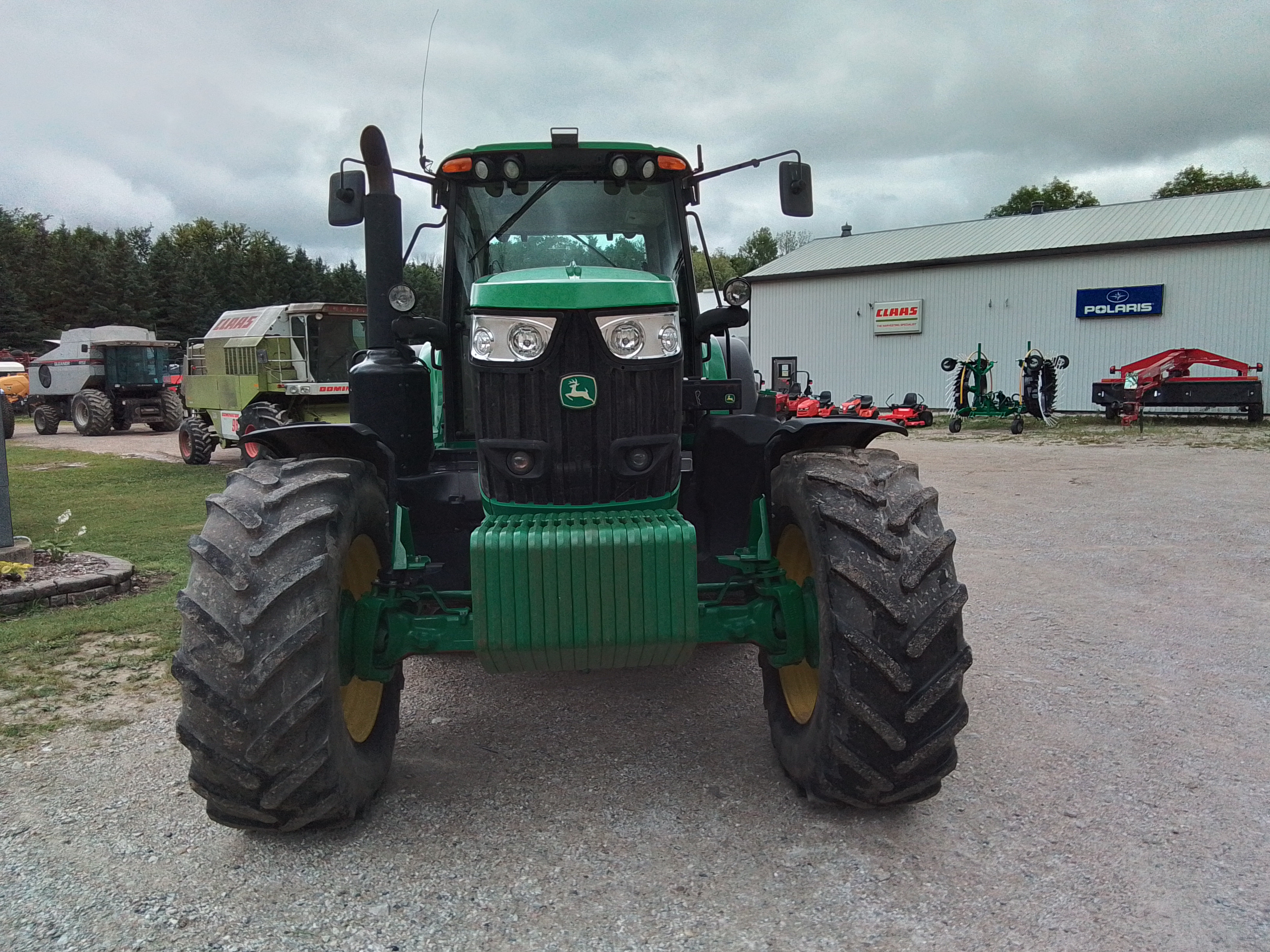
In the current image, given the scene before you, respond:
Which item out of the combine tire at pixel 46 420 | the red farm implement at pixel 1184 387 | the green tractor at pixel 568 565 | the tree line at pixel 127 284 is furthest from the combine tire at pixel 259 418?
the tree line at pixel 127 284

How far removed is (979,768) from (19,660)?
490 cm

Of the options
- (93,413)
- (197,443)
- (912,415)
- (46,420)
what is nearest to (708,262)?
(197,443)

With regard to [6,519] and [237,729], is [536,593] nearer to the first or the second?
[237,729]

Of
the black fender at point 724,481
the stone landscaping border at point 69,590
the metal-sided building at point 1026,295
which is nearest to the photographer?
the black fender at point 724,481

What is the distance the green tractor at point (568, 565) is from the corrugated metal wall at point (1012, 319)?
26034 mm

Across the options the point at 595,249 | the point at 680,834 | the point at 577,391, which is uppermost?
the point at 595,249

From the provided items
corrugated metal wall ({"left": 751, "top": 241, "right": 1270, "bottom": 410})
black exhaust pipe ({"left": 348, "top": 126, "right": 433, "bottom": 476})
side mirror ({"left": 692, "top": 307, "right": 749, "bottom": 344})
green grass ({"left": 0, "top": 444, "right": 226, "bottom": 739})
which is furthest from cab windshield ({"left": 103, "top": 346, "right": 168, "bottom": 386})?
side mirror ({"left": 692, "top": 307, "right": 749, "bottom": 344})

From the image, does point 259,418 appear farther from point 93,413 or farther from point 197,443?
point 93,413

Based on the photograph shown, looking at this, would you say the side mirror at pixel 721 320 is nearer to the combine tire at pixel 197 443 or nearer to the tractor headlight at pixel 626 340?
the tractor headlight at pixel 626 340

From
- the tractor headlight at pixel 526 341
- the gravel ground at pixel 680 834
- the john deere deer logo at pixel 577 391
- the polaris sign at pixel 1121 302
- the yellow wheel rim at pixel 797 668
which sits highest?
the polaris sign at pixel 1121 302

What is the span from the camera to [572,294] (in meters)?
3.29

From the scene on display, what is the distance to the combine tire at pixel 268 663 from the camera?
2906mm

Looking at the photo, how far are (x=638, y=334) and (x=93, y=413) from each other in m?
25.9

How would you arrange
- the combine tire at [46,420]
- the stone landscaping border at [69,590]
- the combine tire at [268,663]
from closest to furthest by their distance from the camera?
1. the combine tire at [268,663]
2. the stone landscaping border at [69,590]
3. the combine tire at [46,420]
